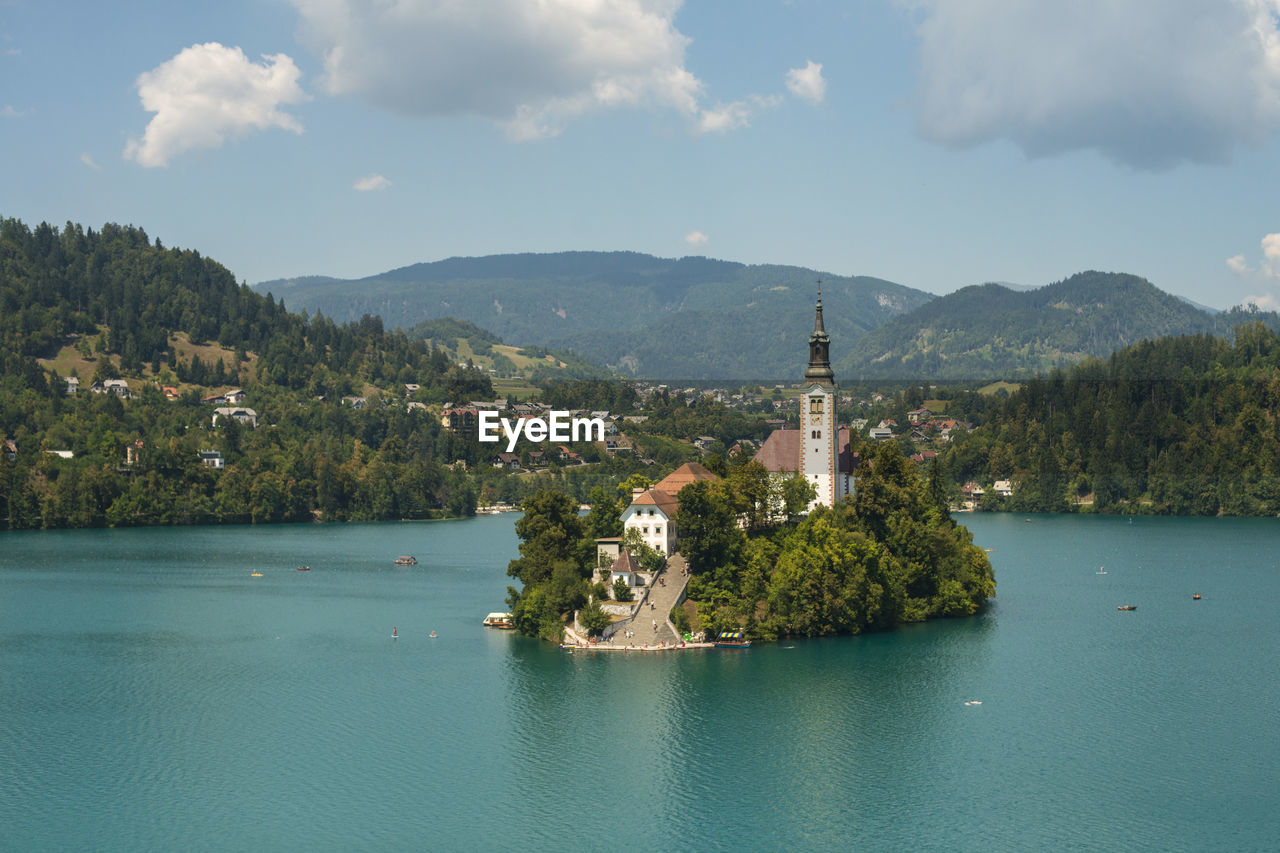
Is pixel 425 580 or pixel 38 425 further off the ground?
pixel 38 425

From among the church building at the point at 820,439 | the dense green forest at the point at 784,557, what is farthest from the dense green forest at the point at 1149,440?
the church building at the point at 820,439

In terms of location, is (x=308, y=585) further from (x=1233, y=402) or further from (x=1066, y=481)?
(x=1233, y=402)

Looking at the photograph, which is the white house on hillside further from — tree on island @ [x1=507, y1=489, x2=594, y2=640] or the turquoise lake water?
the turquoise lake water

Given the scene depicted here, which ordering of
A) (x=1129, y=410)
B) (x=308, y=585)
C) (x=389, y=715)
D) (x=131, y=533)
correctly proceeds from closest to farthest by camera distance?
1. (x=389, y=715)
2. (x=308, y=585)
3. (x=131, y=533)
4. (x=1129, y=410)

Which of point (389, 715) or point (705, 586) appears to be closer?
point (389, 715)

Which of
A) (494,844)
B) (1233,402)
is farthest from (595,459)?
(494,844)

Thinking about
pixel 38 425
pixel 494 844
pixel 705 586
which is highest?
pixel 38 425

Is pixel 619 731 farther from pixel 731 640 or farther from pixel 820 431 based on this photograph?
pixel 820 431
